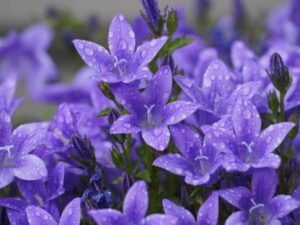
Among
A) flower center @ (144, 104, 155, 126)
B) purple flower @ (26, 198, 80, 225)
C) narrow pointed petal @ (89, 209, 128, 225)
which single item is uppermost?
flower center @ (144, 104, 155, 126)

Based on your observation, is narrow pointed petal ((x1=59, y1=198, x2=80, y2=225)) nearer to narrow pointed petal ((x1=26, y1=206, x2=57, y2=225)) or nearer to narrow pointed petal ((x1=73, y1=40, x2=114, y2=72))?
narrow pointed petal ((x1=26, y1=206, x2=57, y2=225))

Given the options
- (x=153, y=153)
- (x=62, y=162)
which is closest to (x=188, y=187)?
(x=153, y=153)

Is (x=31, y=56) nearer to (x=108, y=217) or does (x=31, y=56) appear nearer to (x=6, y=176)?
(x=6, y=176)

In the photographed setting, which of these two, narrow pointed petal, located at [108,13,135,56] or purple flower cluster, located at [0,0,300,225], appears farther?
narrow pointed petal, located at [108,13,135,56]

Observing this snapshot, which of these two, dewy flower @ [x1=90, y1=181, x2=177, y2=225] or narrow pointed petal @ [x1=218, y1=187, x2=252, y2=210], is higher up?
dewy flower @ [x1=90, y1=181, x2=177, y2=225]

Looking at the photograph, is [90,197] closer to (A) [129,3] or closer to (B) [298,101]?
(B) [298,101]

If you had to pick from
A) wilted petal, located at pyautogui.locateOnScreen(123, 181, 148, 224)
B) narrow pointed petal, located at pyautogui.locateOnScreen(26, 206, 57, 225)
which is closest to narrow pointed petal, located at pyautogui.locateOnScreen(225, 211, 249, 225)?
wilted petal, located at pyautogui.locateOnScreen(123, 181, 148, 224)
